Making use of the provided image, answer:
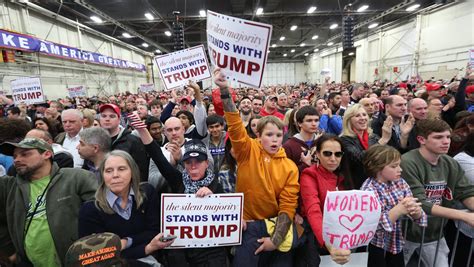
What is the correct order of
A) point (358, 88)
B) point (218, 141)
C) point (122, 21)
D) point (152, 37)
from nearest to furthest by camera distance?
point (218, 141), point (358, 88), point (122, 21), point (152, 37)

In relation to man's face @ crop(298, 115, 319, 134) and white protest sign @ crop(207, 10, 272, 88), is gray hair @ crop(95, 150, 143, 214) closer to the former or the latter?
white protest sign @ crop(207, 10, 272, 88)

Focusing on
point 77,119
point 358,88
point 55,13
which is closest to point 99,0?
point 55,13

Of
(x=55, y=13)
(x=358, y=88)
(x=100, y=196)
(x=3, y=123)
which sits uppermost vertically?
Result: (x=55, y=13)

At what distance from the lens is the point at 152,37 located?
25188mm

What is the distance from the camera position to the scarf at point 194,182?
89.7 inches

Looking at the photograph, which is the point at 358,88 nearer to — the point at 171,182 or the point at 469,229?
the point at 469,229

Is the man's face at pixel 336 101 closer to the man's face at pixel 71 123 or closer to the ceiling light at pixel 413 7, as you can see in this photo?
the man's face at pixel 71 123

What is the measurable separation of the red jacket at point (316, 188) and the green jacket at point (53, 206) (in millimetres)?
1922

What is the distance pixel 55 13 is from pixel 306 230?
59.9ft

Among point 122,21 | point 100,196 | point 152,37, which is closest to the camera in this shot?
point 100,196

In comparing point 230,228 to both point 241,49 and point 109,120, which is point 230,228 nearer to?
point 241,49

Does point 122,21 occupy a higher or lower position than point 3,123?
higher

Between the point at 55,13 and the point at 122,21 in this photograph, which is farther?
the point at 122,21

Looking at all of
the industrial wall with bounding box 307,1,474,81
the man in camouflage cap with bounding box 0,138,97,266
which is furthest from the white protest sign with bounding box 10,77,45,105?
the industrial wall with bounding box 307,1,474,81
